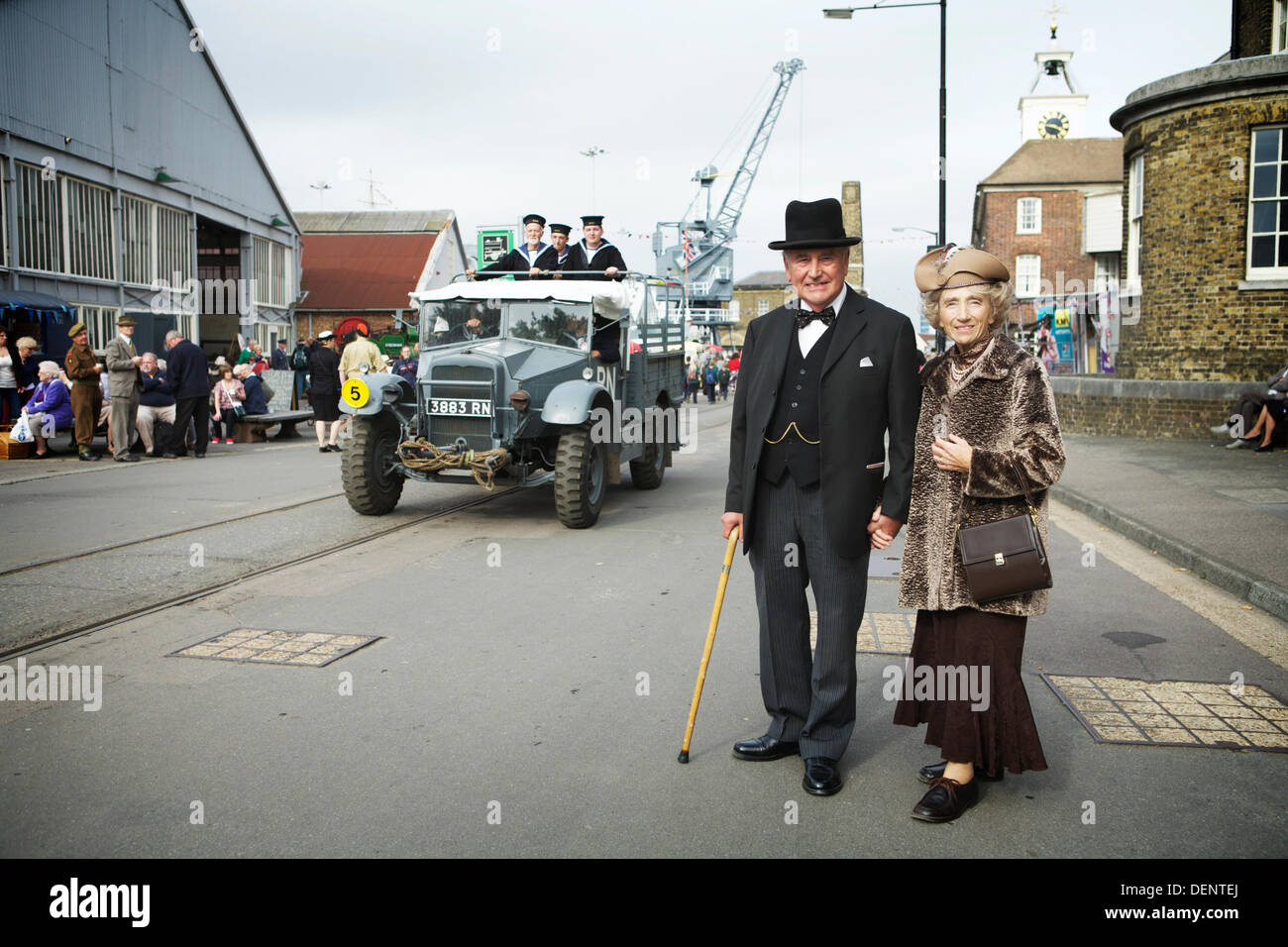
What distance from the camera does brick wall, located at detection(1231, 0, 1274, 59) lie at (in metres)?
18.4

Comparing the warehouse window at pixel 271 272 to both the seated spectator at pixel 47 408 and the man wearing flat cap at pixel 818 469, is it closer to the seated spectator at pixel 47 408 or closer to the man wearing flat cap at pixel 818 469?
the seated spectator at pixel 47 408

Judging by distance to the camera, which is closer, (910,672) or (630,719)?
(910,672)

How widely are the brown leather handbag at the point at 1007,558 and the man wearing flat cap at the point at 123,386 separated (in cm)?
1402

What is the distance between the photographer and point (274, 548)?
27.9 feet

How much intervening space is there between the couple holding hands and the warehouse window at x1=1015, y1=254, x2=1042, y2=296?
54305 mm

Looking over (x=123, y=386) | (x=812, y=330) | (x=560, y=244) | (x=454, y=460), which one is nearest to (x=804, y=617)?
(x=812, y=330)

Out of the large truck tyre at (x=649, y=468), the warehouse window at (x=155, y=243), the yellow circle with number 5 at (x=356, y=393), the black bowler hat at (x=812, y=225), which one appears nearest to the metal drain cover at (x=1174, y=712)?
the black bowler hat at (x=812, y=225)

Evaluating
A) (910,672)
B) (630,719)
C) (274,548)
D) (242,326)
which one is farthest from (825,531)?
(242,326)

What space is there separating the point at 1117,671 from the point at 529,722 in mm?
3108

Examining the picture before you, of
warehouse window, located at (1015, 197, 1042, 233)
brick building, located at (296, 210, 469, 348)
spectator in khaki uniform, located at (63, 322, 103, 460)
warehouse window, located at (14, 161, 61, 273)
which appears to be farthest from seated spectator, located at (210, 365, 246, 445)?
warehouse window, located at (1015, 197, 1042, 233)

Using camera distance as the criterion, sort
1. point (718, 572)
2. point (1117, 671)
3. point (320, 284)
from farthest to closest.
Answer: point (320, 284) → point (718, 572) → point (1117, 671)

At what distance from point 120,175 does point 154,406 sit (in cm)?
1001

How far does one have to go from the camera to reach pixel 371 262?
42906 mm
